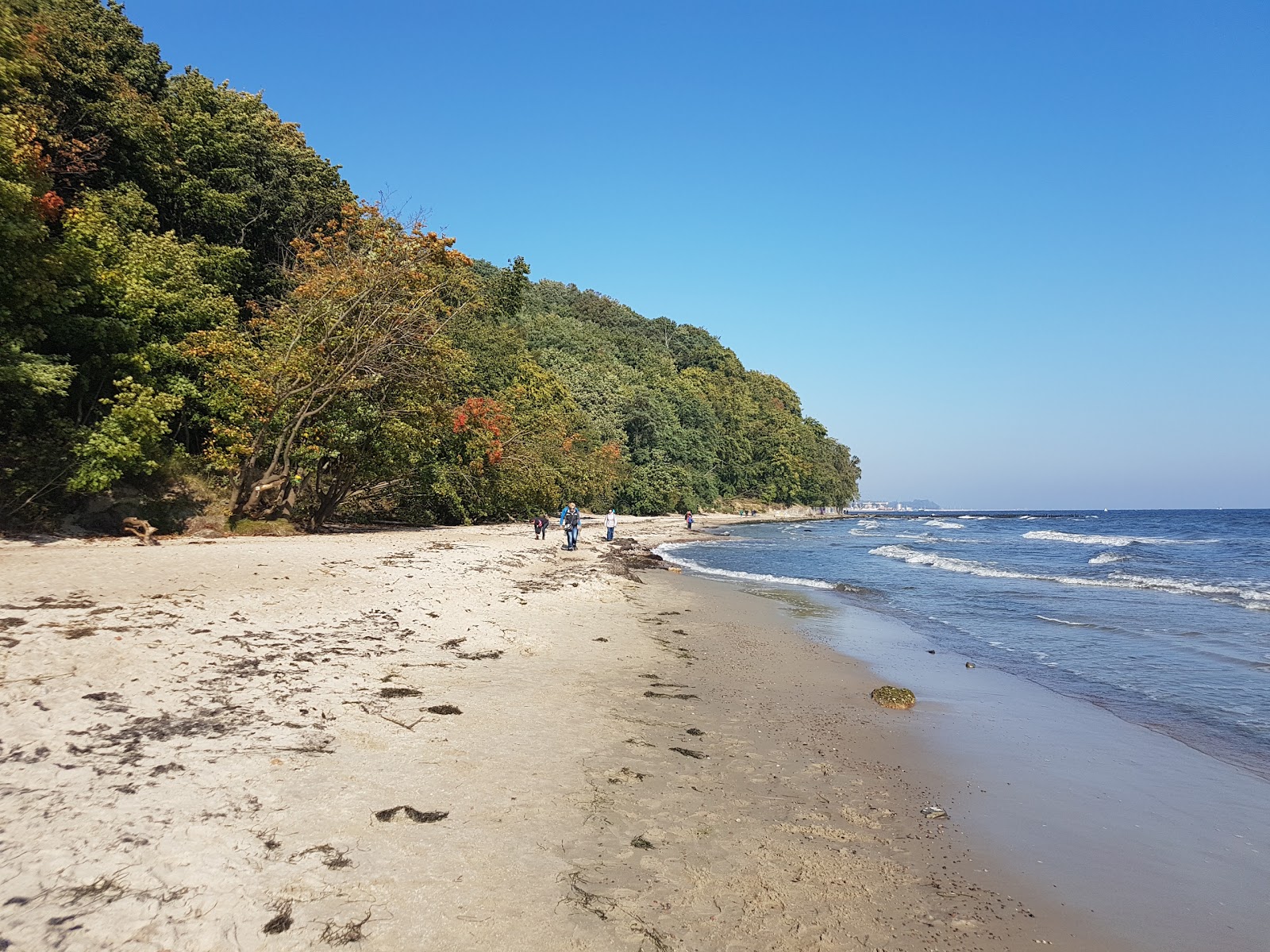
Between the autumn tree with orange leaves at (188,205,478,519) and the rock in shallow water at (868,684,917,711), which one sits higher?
the autumn tree with orange leaves at (188,205,478,519)

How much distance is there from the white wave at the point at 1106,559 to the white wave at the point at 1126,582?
5.32 m

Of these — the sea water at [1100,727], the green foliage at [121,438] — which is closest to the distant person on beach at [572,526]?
the sea water at [1100,727]

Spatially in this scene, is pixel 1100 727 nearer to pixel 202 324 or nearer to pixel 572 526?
pixel 572 526

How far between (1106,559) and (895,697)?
33.3 metres

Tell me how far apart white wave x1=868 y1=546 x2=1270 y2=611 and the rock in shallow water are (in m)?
16.9

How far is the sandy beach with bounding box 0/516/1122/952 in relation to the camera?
12.3ft

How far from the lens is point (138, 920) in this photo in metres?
3.41

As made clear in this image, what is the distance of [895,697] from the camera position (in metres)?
8.94

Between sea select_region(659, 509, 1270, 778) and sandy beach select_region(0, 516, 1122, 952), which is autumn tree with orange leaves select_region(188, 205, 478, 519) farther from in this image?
sea select_region(659, 509, 1270, 778)

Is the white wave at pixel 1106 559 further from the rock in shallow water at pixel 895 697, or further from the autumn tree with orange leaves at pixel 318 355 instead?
the autumn tree with orange leaves at pixel 318 355

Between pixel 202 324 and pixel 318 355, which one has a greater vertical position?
pixel 202 324

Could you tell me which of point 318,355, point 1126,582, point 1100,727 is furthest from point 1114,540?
point 318,355

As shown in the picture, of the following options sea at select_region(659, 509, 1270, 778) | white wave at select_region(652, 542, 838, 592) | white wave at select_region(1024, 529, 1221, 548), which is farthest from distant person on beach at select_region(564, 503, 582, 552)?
white wave at select_region(1024, 529, 1221, 548)

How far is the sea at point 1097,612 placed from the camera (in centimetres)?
962
